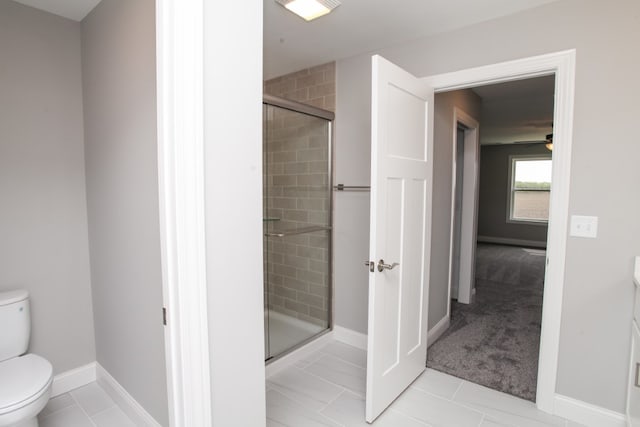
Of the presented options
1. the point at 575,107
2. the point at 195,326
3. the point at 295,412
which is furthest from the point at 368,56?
the point at 295,412

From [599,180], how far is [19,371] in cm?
326

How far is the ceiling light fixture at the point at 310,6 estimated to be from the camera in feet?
6.32

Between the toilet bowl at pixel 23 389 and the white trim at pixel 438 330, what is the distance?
8.76 feet

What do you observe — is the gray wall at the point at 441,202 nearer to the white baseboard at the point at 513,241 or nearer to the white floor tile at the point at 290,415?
the white floor tile at the point at 290,415

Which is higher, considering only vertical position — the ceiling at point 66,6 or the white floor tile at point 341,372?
the ceiling at point 66,6

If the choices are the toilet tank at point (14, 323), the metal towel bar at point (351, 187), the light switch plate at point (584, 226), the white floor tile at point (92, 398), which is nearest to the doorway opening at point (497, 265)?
the metal towel bar at point (351, 187)

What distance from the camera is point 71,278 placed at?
7.41ft

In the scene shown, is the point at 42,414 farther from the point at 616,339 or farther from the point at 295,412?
the point at 616,339

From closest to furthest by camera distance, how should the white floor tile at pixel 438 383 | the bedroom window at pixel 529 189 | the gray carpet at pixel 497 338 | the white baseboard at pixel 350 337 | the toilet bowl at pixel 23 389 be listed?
the toilet bowl at pixel 23 389, the white floor tile at pixel 438 383, the gray carpet at pixel 497 338, the white baseboard at pixel 350 337, the bedroom window at pixel 529 189

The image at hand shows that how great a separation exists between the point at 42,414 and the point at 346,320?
218 centimetres

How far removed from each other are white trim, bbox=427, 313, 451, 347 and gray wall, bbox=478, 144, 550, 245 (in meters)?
6.01

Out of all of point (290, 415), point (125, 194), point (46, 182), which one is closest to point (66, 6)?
point (46, 182)

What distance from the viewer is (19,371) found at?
1737mm

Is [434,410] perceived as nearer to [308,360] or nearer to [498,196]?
[308,360]
